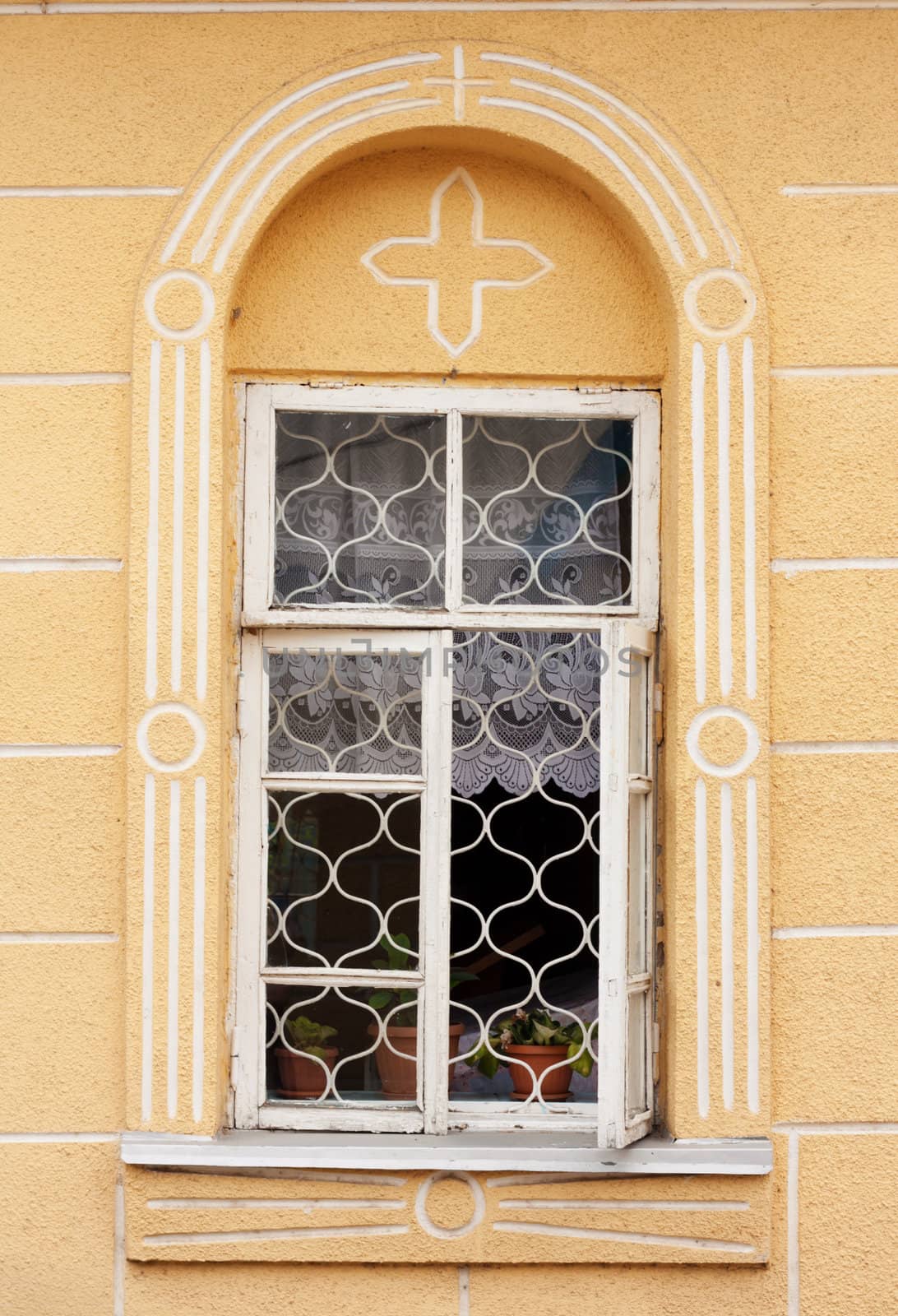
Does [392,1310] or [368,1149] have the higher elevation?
[368,1149]

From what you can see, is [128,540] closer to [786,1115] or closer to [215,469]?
[215,469]

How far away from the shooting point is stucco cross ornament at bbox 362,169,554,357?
3822 millimetres

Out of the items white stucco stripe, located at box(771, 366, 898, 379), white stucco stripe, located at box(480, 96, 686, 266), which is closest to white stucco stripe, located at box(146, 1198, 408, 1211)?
white stucco stripe, located at box(771, 366, 898, 379)

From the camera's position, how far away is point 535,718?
12.5 ft

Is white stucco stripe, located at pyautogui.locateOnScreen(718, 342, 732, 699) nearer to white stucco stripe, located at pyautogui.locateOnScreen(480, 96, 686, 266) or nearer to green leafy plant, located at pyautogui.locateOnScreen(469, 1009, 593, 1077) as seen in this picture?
white stucco stripe, located at pyautogui.locateOnScreen(480, 96, 686, 266)

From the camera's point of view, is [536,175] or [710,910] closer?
[710,910]

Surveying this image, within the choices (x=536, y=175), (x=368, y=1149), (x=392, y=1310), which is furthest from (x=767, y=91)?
(x=392, y=1310)

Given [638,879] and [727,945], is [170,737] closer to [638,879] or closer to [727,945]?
[638,879]

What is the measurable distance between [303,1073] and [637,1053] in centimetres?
90

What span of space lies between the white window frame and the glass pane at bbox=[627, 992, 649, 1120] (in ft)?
0.04

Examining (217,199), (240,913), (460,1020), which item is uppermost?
(217,199)

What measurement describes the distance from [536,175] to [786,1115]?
264cm

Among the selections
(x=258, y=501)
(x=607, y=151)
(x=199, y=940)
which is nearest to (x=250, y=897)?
A: (x=199, y=940)

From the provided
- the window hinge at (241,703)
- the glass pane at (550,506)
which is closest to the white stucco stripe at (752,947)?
the glass pane at (550,506)
